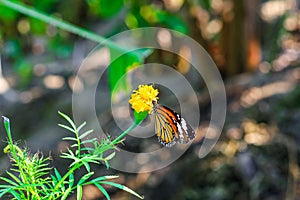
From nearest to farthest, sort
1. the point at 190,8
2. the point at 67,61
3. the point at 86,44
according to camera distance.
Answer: the point at 190,8 → the point at 86,44 → the point at 67,61

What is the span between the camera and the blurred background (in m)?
1.28

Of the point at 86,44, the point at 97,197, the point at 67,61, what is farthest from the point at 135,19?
the point at 67,61

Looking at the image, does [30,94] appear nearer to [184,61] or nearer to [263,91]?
[184,61]

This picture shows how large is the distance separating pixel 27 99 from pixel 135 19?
107cm

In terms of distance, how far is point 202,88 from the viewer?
175 centimetres

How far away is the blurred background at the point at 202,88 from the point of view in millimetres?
1276

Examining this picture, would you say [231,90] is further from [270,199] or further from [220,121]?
[270,199]

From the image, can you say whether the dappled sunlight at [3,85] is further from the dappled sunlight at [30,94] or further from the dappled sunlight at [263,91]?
the dappled sunlight at [263,91]

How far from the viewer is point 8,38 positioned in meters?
1.65

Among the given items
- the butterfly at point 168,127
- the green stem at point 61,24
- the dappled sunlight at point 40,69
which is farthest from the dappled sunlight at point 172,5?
the butterfly at point 168,127

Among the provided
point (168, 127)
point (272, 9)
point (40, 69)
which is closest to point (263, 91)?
point (272, 9)

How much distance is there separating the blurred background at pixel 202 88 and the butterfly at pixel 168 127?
719 mm

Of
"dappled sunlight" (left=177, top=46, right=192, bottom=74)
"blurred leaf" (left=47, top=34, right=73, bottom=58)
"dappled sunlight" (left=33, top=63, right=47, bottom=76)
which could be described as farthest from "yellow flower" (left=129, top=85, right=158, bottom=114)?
"dappled sunlight" (left=33, top=63, right=47, bottom=76)

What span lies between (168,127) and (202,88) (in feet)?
4.70
